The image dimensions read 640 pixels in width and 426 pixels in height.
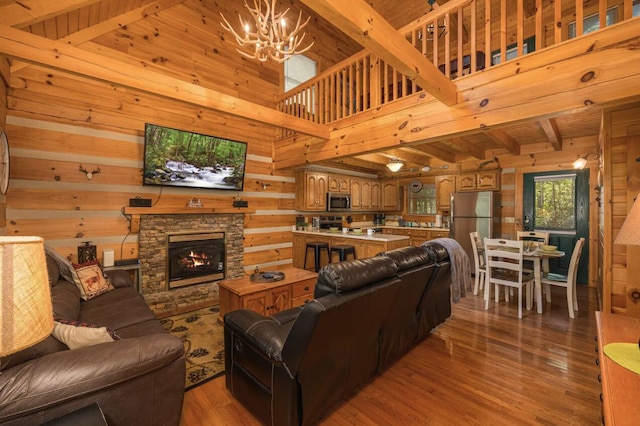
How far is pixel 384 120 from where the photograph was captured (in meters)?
3.55

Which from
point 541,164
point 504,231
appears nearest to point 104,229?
point 504,231

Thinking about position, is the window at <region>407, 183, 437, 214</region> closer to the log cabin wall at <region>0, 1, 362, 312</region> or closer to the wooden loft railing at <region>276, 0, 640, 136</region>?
the wooden loft railing at <region>276, 0, 640, 136</region>

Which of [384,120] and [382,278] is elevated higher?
[384,120]

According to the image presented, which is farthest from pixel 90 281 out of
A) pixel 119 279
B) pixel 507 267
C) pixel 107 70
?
pixel 507 267

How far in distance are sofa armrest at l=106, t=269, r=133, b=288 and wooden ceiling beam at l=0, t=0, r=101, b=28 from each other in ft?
8.14

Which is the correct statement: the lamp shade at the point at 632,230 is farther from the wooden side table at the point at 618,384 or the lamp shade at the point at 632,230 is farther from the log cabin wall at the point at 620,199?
the log cabin wall at the point at 620,199

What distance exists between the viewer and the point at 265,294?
307cm

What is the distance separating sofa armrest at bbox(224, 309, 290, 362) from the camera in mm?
1628

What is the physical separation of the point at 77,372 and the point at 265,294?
2.02m

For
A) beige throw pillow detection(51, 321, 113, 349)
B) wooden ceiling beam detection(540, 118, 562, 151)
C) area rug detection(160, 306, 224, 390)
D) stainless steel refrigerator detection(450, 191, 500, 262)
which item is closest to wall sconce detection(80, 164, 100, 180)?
area rug detection(160, 306, 224, 390)

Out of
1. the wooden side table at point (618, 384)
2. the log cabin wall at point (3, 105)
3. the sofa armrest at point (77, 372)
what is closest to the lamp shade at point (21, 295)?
the sofa armrest at point (77, 372)

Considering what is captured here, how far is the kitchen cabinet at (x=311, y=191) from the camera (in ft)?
18.9

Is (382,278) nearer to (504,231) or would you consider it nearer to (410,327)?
(410,327)

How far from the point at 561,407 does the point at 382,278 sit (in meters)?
1.62
